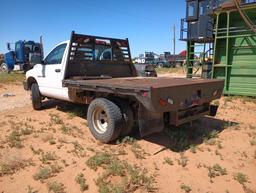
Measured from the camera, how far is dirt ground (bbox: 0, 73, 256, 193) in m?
3.91

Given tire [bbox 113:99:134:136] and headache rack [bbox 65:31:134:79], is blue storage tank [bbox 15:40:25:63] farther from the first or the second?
tire [bbox 113:99:134:136]

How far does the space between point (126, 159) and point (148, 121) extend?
80 cm

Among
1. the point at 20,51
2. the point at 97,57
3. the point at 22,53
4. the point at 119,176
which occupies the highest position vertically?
the point at 20,51

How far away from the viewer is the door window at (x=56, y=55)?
23.8 feet

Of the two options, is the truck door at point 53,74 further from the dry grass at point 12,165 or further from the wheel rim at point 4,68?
the wheel rim at point 4,68

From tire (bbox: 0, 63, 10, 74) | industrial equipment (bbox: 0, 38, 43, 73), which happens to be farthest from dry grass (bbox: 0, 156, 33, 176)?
tire (bbox: 0, 63, 10, 74)

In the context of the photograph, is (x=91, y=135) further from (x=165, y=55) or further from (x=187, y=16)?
(x=165, y=55)

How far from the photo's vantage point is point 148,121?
5.02m

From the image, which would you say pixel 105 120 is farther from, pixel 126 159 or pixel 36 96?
pixel 36 96

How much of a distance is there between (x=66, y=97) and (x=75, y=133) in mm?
1248

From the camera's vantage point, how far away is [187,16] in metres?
15.9

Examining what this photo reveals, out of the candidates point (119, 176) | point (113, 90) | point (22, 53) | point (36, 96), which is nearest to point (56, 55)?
point (36, 96)

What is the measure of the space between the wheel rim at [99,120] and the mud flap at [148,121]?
980 mm

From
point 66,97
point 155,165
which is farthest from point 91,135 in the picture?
point 155,165
